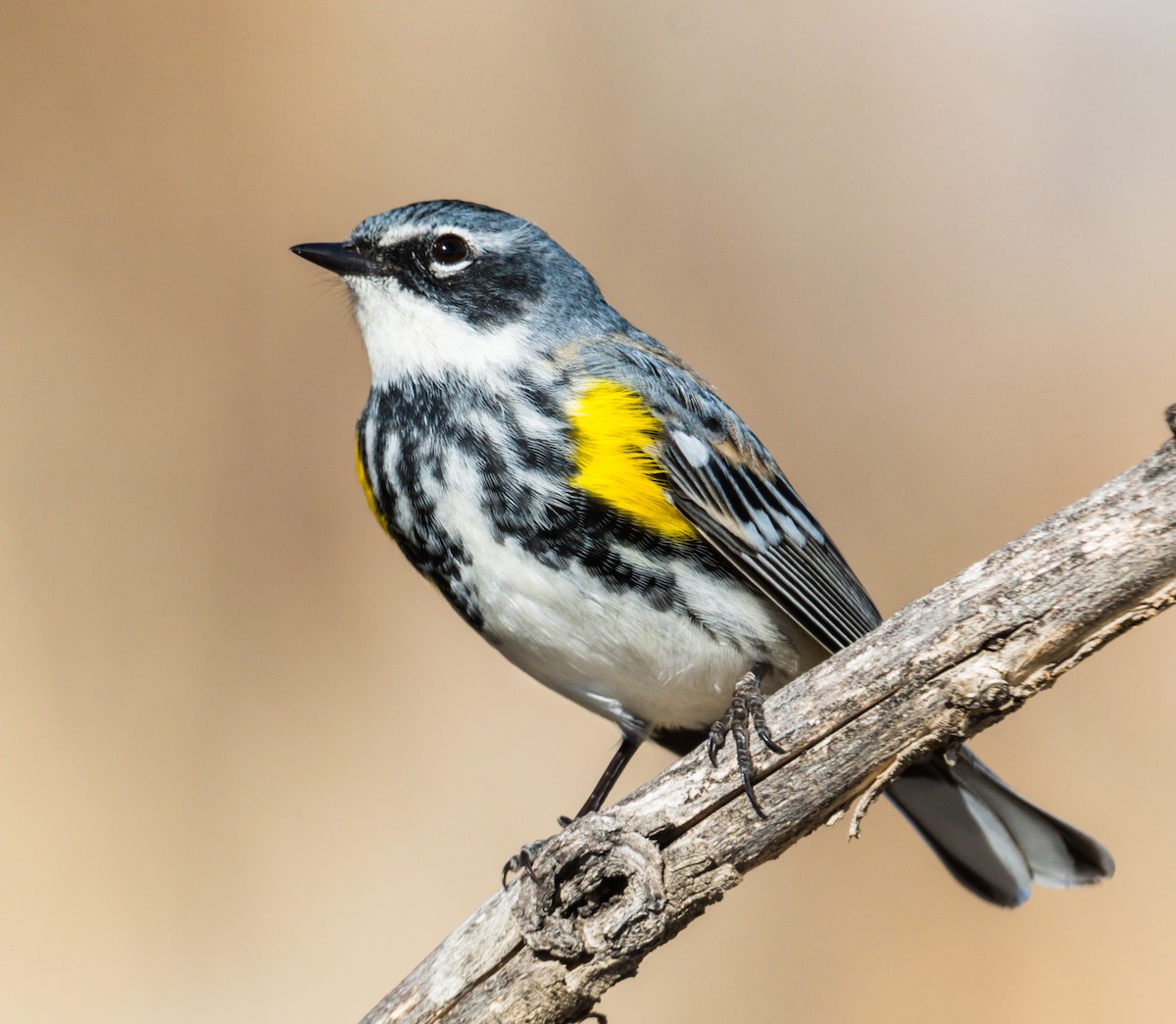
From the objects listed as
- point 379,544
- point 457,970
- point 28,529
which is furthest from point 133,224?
point 457,970

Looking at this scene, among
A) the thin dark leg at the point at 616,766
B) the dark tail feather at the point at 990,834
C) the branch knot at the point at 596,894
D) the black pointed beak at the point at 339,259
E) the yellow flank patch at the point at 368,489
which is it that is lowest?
the dark tail feather at the point at 990,834

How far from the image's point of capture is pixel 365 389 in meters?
4.86

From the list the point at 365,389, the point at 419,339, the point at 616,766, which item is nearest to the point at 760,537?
the point at 616,766

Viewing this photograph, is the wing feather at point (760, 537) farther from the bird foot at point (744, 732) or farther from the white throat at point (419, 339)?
the white throat at point (419, 339)

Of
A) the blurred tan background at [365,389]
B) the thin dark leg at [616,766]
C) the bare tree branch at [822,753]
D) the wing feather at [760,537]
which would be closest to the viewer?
the bare tree branch at [822,753]

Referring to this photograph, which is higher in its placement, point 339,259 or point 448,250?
point 339,259

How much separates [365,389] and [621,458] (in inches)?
92.2

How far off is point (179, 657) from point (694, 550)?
8.71ft

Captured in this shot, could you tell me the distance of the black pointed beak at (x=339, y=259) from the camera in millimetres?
3117

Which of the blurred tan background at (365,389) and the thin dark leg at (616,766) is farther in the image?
the blurred tan background at (365,389)

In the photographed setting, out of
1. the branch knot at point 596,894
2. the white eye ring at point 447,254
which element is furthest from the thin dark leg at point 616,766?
the white eye ring at point 447,254

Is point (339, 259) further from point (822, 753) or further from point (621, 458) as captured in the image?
point (822, 753)

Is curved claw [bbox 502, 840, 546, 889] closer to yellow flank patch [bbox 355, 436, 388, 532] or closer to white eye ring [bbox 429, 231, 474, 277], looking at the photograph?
yellow flank patch [bbox 355, 436, 388, 532]

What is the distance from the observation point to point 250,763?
15.3 feet
